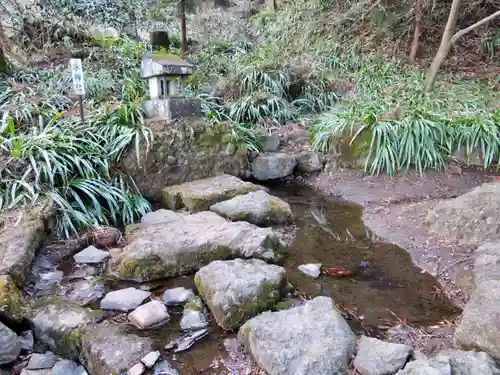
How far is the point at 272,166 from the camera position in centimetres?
506

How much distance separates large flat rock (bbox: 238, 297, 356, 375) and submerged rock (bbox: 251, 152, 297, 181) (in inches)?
116

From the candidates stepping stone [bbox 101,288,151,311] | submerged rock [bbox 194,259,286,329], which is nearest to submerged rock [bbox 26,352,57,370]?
stepping stone [bbox 101,288,151,311]

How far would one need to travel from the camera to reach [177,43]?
32.2ft

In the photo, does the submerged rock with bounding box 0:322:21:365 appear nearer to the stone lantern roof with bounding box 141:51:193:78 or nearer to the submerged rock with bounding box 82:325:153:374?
the submerged rock with bounding box 82:325:153:374

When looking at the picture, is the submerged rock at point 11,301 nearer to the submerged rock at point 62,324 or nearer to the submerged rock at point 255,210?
the submerged rock at point 62,324

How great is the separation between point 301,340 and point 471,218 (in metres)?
2.04

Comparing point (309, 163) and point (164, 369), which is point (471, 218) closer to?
point (309, 163)

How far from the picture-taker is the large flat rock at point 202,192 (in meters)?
3.96

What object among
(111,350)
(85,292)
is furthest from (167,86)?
(111,350)

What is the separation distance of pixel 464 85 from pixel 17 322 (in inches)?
266

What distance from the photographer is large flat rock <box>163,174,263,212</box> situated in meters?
3.96

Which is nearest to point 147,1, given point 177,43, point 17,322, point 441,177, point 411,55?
point 177,43

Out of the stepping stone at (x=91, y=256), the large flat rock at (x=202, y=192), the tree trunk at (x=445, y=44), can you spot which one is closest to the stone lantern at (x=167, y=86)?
the large flat rock at (x=202, y=192)

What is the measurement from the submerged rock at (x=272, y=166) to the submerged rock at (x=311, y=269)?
2.19 m
